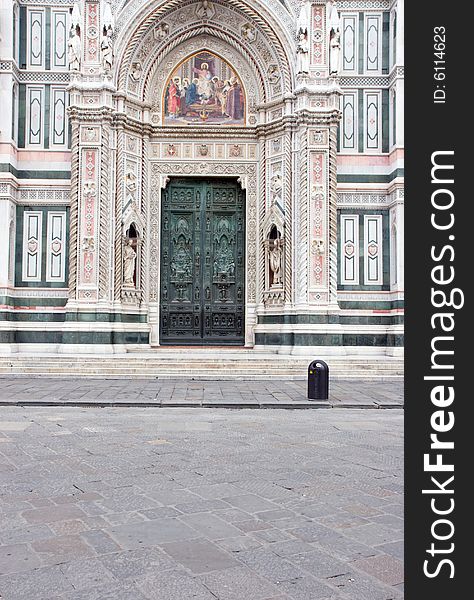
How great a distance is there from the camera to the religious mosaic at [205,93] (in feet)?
61.9

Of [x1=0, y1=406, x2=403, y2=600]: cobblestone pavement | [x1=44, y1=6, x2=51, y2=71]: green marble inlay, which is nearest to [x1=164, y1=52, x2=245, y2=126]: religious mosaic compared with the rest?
[x1=44, y1=6, x2=51, y2=71]: green marble inlay

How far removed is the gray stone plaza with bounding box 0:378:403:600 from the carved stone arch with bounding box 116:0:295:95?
460 inches

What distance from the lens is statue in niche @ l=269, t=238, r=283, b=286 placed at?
57.5 feet

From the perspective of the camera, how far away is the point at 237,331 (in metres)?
18.4

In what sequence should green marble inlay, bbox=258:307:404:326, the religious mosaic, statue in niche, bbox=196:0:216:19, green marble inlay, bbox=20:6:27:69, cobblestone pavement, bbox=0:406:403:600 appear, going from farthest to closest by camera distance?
1. the religious mosaic
2. statue in niche, bbox=196:0:216:19
3. green marble inlay, bbox=20:6:27:69
4. green marble inlay, bbox=258:307:404:326
5. cobblestone pavement, bbox=0:406:403:600

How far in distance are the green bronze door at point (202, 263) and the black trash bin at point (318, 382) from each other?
7.58m

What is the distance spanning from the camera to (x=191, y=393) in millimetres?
11523

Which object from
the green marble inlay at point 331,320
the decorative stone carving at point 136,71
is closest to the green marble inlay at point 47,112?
the decorative stone carving at point 136,71

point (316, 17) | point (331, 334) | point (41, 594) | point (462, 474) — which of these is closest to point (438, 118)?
point (462, 474)

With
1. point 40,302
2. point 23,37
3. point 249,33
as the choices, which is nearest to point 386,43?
point 249,33

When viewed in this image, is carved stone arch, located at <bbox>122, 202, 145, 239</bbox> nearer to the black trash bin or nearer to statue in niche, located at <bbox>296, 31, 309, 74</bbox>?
statue in niche, located at <bbox>296, 31, 309, 74</bbox>

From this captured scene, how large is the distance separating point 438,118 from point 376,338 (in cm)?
1610

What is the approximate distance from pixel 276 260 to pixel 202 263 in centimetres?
227

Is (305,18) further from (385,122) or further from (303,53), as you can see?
(385,122)
